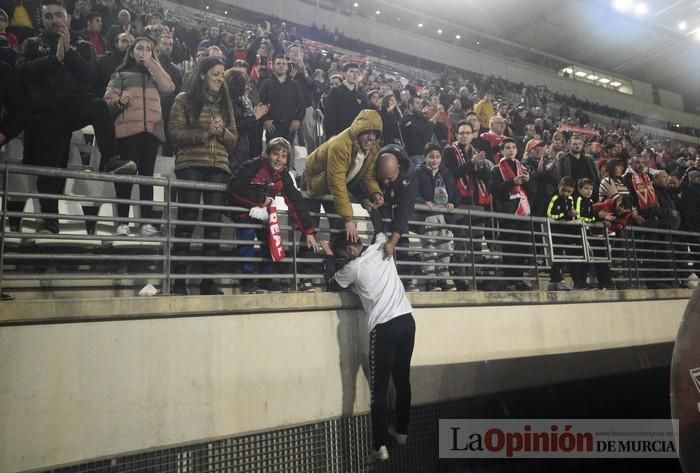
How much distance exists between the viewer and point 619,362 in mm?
6336

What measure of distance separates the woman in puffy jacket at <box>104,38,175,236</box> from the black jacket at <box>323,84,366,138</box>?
2.24m

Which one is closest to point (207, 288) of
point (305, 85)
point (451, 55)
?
point (305, 85)

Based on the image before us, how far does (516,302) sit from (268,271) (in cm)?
295

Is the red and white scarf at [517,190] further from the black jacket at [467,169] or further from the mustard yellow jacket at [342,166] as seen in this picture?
the mustard yellow jacket at [342,166]

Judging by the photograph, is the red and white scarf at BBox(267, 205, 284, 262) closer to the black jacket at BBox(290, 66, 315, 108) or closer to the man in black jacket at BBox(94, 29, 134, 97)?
the man in black jacket at BBox(94, 29, 134, 97)

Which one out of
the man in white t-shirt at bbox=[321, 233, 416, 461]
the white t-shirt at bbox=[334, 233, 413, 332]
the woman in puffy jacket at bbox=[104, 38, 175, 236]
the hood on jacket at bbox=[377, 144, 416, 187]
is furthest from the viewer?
the hood on jacket at bbox=[377, 144, 416, 187]

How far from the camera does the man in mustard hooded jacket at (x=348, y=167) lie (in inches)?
173

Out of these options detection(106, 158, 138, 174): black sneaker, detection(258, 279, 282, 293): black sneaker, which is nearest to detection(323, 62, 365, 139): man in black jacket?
detection(258, 279, 282, 293): black sneaker

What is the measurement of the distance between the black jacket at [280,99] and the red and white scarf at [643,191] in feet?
19.8

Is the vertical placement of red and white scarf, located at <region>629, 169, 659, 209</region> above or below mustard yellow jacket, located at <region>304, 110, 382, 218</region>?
above

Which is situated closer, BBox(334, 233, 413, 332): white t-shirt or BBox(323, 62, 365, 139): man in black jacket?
BBox(334, 233, 413, 332): white t-shirt

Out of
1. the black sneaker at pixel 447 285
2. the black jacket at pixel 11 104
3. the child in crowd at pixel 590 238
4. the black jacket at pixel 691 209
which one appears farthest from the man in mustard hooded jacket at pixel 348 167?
the black jacket at pixel 691 209

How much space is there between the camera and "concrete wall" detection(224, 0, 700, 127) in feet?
38.0

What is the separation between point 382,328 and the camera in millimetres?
3844
